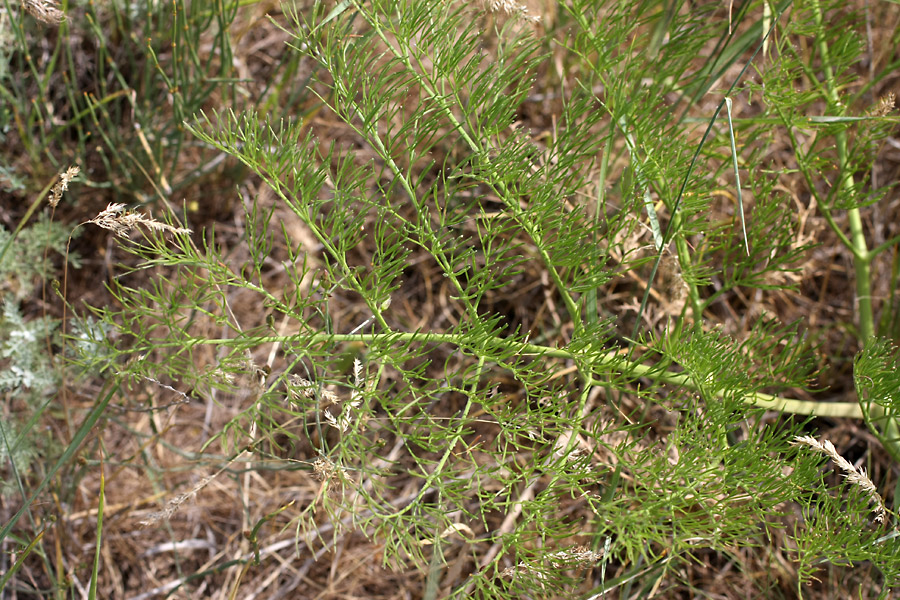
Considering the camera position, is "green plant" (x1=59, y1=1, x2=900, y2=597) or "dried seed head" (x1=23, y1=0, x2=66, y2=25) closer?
"green plant" (x1=59, y1=1, x2=900, y2=597)

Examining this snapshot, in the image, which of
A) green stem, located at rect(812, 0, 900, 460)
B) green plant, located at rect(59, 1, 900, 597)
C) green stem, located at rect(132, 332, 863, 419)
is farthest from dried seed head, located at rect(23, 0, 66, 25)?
→ green stem, located at rect(812, 0, 900, 460)

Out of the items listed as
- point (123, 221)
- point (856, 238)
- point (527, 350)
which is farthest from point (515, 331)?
point (856, 238)

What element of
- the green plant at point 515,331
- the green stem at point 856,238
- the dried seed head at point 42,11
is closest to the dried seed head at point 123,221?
the green plant at point 515,331

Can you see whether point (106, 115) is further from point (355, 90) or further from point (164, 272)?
point (355, 90)

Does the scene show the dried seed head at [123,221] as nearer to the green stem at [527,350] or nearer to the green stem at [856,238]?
the green stem at [527,350]

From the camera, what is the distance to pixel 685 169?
39.1 inches

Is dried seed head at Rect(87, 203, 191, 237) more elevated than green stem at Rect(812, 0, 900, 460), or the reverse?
green stem at Rect(812, 0, 900, 460)

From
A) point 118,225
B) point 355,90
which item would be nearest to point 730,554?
point 355,90

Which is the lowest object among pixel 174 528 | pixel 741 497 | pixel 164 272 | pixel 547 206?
pixel 174 528

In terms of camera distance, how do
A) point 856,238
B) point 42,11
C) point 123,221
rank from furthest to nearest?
point 856,238, point 42,11, point 123,221

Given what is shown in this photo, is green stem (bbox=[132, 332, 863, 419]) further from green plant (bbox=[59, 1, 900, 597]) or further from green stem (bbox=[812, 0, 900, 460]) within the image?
green stem (bbox=[812, 0, 900, 460])

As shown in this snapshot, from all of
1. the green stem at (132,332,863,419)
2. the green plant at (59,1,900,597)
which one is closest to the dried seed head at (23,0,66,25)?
the green plant at (59,1,900,597)

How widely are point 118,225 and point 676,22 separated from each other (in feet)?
2.61

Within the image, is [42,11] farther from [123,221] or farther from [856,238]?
[856,238]
